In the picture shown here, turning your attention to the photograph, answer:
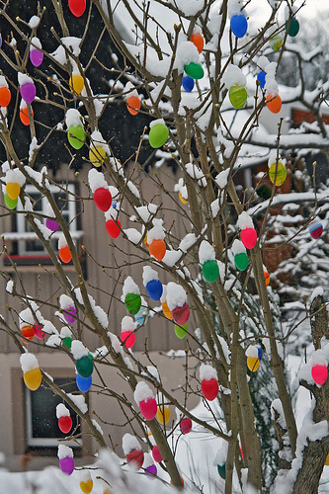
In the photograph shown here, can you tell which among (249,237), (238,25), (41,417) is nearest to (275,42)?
(238,25)

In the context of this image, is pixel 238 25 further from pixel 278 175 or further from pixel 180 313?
pixel 180 313

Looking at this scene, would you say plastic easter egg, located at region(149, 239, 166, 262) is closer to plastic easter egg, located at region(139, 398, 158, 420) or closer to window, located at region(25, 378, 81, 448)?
plastic easter egg, located at region(139, 398, 158, 420)

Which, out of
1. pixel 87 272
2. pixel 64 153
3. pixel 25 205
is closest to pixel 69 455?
pixel 25 205

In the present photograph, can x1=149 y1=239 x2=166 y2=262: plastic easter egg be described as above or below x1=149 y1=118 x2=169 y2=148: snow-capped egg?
below

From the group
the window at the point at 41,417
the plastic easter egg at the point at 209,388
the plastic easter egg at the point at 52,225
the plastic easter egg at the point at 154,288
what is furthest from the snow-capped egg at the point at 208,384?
the window at the point at 41,417

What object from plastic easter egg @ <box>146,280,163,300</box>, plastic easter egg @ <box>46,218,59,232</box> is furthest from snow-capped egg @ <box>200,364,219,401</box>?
plastic easter egg @ <box>46,218,59,232</box>

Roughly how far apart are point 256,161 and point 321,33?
9.97 feet

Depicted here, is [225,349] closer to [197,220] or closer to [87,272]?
[197,220]

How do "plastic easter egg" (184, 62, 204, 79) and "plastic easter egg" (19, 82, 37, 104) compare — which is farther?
"plastic easter egg" (19, 82, 37, 104)

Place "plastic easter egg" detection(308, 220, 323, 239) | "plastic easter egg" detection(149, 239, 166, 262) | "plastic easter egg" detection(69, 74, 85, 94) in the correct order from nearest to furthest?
"plastic easter egg" detection(149, 239, 166, 262), "plastic easter egg" detection(69, 74, 85, 94), "plastic easter egg" detection(308, 220, 323, 239)

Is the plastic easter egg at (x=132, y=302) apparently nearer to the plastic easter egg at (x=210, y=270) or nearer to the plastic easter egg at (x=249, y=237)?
the plastic easter egg at (x=210, y=270)

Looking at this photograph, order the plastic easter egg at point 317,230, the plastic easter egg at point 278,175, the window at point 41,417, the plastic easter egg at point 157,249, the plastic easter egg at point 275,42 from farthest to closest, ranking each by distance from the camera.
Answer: the window at point 41,417 < the plastic easter egg at point 275,42 < the plastic easter egg at point 317,230 < the plastic easter egg at point 278,175 < the plastic easter egg at point 157,249

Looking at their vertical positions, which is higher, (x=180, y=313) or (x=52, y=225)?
(x=52, y=225)

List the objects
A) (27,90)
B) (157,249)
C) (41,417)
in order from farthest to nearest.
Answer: (41,417)
(27,90)
(157,249)
